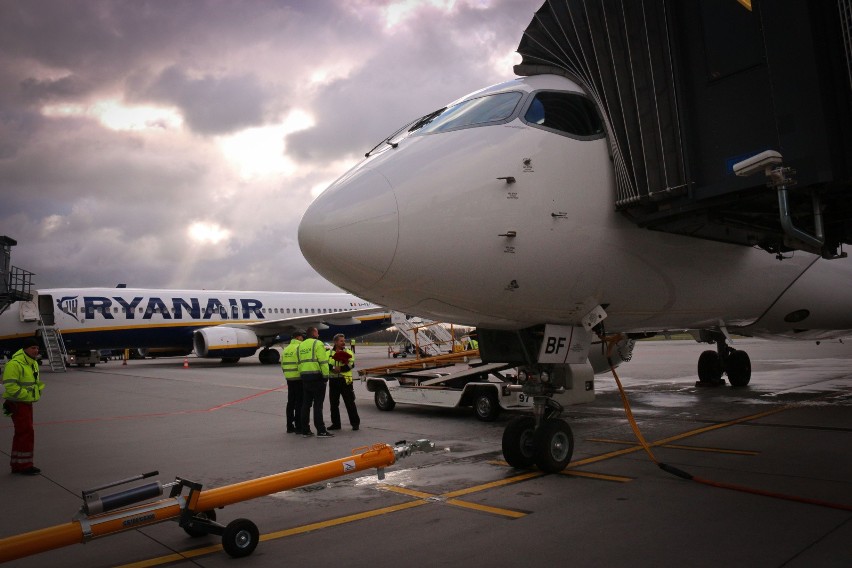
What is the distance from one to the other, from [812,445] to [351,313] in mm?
26156

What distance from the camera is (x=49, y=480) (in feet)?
22.4

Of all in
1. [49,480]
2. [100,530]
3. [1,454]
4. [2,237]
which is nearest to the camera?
[100,530]

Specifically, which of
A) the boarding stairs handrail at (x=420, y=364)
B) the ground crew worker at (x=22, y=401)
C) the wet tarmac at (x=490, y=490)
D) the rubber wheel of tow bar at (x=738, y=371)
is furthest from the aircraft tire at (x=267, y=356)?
the ground crew worker at (x=22, y=401)

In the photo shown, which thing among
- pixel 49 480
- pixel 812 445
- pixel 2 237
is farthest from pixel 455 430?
pixel 2 237

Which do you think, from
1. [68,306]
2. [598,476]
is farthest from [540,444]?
[68,306]

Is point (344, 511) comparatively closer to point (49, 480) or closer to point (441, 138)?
point (441, 138)

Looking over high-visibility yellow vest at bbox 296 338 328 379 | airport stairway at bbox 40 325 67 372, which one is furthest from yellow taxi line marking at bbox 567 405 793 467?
airport stairway at bbox 40 325 67 372

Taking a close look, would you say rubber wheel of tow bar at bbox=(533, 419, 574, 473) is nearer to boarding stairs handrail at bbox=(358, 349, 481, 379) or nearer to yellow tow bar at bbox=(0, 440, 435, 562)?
yellow tow bar at bbox=(0, 440, 435, 562)

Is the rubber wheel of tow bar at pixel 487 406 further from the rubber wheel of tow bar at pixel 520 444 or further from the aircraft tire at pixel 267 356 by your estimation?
the aircraft tire at pixel 267 356

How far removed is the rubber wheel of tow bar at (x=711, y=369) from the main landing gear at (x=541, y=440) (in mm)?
9885

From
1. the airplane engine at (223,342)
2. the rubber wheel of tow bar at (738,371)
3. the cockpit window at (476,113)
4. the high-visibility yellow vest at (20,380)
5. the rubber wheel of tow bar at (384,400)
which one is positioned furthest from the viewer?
the airplane engine at (223,342)

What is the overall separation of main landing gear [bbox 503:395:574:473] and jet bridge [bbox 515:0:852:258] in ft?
6.66

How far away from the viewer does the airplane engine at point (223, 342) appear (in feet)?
91.4

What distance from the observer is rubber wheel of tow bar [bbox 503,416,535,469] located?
6195 mm
